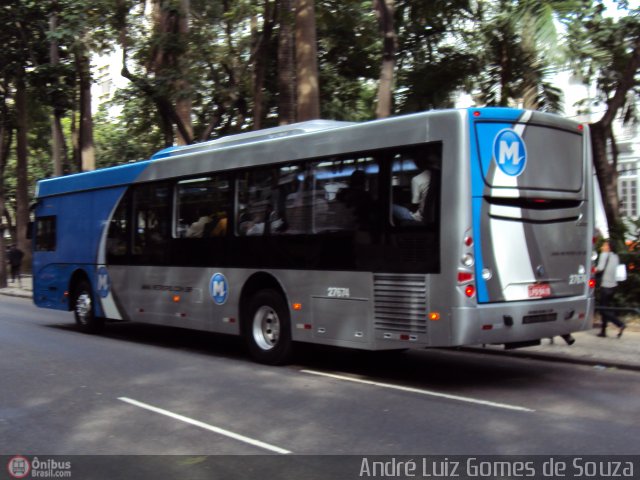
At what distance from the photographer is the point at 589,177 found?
8969 mm

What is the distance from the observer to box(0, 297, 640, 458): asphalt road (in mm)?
5910

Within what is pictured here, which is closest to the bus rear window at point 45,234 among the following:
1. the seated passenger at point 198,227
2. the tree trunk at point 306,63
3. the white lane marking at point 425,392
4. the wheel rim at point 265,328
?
the seated passenger at point 198,227

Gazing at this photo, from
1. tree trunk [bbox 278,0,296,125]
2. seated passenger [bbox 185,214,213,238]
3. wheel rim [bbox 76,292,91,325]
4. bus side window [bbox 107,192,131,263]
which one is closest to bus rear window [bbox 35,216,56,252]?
wheel rim [bbox 76,292,91,325]

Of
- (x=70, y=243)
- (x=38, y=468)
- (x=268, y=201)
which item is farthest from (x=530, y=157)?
(x=70, y=243)

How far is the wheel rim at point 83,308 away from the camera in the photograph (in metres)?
14.1

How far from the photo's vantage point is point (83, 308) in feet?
46.6

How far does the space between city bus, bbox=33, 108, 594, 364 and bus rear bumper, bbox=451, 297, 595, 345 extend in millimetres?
19

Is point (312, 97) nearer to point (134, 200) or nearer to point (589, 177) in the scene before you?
point (134, 200)

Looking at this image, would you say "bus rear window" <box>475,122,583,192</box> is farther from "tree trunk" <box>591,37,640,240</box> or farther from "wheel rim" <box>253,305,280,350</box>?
"tree trunk" <box>591,37,640,240</box>

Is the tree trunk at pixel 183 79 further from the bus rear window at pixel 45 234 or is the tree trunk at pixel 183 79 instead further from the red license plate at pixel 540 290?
the red license plate at pixel 540 290

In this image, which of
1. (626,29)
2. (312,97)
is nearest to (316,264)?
(312,97)

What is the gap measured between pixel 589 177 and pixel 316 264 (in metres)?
3.62

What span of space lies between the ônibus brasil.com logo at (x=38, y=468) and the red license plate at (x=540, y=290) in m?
5.19

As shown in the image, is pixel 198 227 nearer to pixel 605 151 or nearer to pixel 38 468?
pixel 38 468
